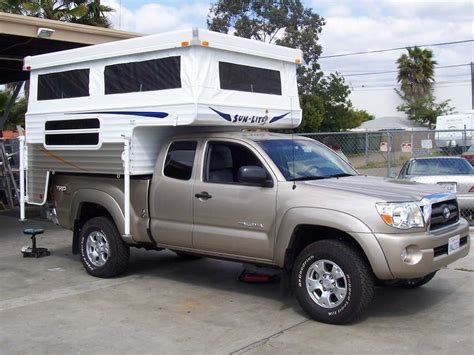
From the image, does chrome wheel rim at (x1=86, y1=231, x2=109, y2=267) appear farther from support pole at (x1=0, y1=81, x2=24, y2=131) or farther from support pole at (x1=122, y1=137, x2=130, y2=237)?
support pole at (x1=0, y1=81, x2=24, y2=131)

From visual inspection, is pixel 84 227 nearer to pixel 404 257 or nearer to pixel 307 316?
pixel 307 316

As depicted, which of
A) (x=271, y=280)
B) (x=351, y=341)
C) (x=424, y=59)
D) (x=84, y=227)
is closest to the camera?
(x=351, y=341)

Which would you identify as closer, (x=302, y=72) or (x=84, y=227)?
(x=84, y=227)

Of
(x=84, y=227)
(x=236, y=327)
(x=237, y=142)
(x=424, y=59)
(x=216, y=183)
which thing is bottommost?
(x=236, y=327)

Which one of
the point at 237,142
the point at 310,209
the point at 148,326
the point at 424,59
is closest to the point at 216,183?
the point at 237,142

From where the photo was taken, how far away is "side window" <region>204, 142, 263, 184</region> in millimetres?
6887

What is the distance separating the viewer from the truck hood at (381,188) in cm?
582

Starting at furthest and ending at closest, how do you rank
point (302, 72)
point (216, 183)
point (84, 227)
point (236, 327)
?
point (302, 72) < point (84, 227) < point (216, 183) < point (236, 327)

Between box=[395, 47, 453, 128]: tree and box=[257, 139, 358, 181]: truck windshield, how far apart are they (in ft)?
160

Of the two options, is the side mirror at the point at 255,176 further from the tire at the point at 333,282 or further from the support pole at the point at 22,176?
the support pole at the point at 22,176

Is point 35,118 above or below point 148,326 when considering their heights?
above

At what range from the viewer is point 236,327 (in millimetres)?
5887

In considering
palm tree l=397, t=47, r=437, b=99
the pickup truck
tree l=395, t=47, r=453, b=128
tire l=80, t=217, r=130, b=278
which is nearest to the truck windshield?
the pickup truck

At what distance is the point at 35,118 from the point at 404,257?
591 cm
